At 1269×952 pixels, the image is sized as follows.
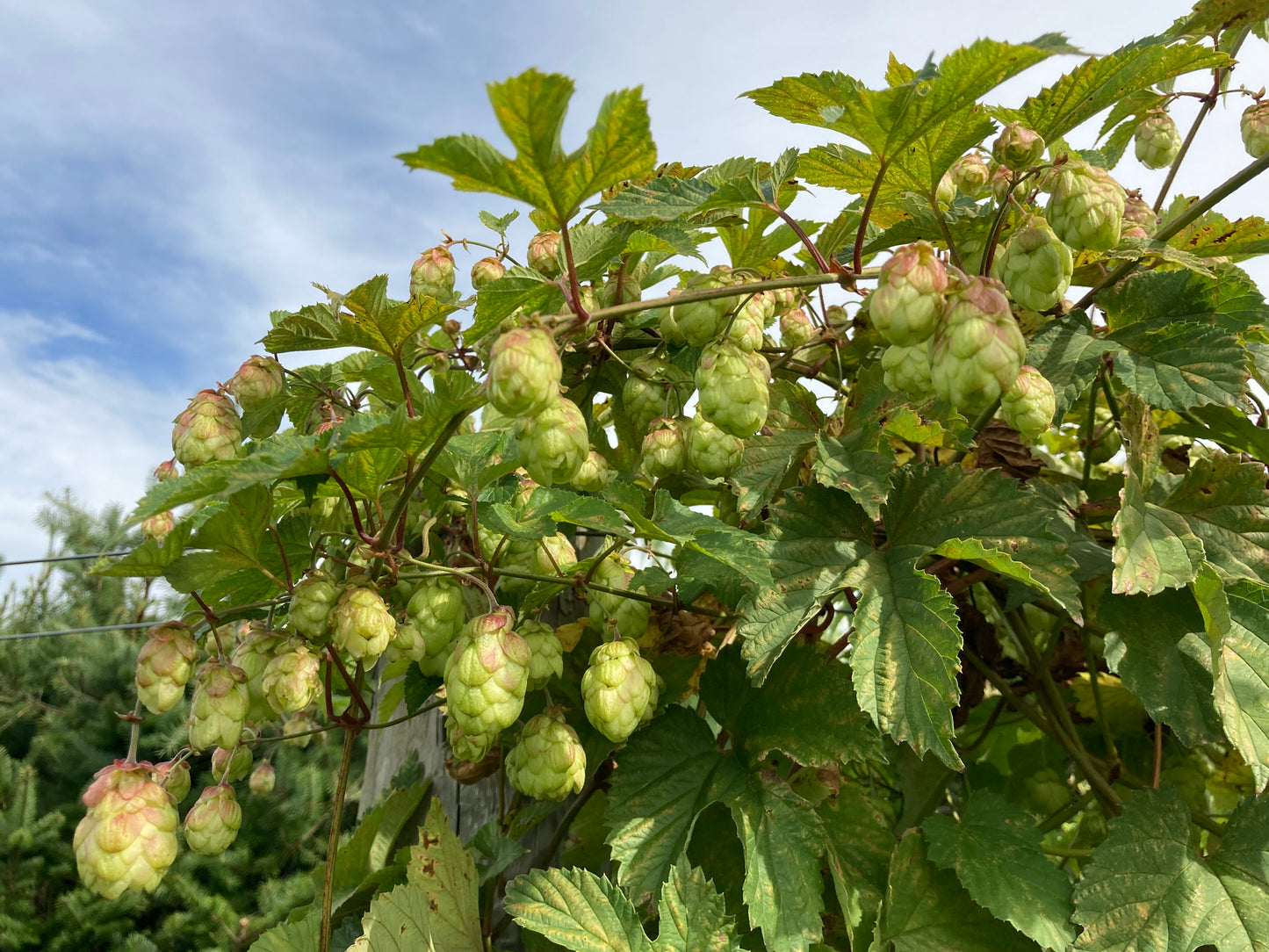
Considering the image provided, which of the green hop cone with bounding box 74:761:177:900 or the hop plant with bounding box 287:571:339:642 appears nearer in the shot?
the green hop cone with bounding box 74:761:177:900

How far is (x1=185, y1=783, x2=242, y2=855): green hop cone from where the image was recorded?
3.78 feet

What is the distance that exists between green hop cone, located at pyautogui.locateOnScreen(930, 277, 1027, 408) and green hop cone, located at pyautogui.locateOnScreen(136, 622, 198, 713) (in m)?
0.91

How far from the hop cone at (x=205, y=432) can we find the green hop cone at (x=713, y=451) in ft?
2.03

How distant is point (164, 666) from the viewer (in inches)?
40.0

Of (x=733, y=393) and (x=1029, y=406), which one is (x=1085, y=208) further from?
(x=733, y=393)

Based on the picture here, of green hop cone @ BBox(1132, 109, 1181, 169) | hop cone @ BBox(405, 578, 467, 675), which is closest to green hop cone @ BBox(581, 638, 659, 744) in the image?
hop cone @ BBox(405, 578, 467, 675)

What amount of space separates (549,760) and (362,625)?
30 cm

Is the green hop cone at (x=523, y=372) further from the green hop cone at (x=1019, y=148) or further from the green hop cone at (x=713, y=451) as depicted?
the green hop cone at (x=1019, y=148)

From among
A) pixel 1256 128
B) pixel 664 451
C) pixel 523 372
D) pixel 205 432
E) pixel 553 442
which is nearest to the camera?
pixel 523 372

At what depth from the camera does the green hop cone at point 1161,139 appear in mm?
1653

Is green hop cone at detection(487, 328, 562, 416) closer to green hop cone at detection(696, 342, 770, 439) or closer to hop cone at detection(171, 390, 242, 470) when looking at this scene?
green hop cone at detection(696, 342, 770, 439)

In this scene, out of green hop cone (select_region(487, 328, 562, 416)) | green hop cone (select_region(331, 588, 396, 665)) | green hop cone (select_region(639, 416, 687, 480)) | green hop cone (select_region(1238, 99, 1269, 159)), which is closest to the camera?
green hop cone (select_region(487, 328, 562, 416))

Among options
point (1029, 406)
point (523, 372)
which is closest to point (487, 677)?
point (523, 372)

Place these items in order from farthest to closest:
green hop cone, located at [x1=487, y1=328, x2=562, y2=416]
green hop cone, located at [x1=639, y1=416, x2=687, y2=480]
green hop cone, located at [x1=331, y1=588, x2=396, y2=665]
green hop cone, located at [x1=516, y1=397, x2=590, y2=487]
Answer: green hop cone, located at [x1=639, y1=416, x2=687, y2=480], green hop cone, located at [x1=331, y1=588, x2=396, y2=665], green hop cone, located at [x1=516, y1=397, x2=590, y2=487], green hop cone, located at [x1=487, y1=328, x2=562, y2=416]
